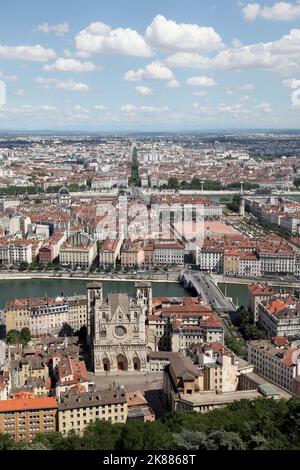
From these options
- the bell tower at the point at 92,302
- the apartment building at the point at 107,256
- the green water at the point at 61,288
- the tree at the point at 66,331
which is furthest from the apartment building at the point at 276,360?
the apartment building at the point at 107,256

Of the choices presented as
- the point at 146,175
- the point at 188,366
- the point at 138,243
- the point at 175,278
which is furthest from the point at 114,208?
the point at 188,366

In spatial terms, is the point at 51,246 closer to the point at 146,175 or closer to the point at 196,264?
the point at 196,264

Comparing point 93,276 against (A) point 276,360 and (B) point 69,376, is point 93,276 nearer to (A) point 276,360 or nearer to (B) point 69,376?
(B) point 69,376

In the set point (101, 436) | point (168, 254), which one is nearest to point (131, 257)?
point (168, 254)

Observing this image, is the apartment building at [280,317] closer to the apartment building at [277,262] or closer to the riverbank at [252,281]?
the riverbank at [252,281]

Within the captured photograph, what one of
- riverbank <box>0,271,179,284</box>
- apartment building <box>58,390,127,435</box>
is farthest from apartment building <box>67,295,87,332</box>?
riverbank <box>0,271,179,284</box>

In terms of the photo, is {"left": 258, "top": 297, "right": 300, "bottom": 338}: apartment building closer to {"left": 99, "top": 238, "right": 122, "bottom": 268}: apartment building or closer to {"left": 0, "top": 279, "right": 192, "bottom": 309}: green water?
{"left": 0, "top": 279, "right": 192, "bottom": 309}: green water
